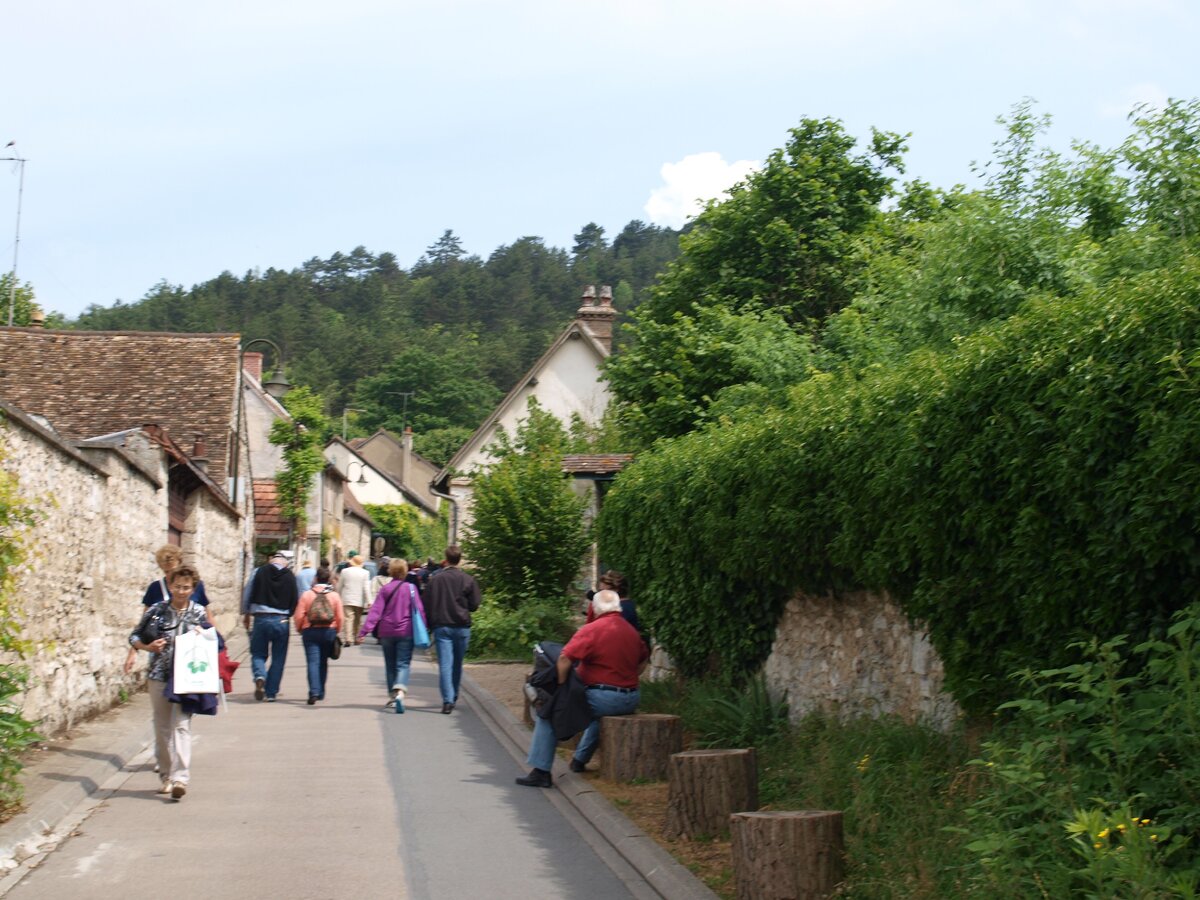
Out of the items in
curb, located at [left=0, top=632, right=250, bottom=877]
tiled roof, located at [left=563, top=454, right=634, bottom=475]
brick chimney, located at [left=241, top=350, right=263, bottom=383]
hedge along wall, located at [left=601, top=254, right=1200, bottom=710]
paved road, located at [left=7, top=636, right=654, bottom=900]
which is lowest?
paved road, located at [left=7, top=636, right=654, bottom=900]

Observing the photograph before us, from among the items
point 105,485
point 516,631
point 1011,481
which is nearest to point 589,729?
point 1011,481

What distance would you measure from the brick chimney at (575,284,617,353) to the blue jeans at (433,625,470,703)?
32.1m

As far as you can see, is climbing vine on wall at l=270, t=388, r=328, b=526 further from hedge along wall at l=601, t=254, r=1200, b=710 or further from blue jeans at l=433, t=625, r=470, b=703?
hedge along wall at l=601, t=254, r=1200, b=710

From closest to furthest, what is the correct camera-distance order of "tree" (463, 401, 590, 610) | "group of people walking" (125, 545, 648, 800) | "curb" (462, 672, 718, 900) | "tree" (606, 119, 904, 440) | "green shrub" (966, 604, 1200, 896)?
"green shrub" (966, 604, 1200, 896) → "curb" (462, 672, 718, 900) → "group of people walking" (125, 545, 648, 800) → "tree" (463, 401, 590, 610) → "tree" (606, 119, 904, 440)

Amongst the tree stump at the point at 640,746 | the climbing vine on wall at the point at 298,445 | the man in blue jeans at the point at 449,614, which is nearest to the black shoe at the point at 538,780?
the tree stump at the point at 640,746

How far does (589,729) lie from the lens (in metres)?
11.2

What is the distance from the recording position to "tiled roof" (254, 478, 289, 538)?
4128 centimetres

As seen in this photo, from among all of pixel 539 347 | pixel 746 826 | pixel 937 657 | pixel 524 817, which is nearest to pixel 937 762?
pixel 937 657

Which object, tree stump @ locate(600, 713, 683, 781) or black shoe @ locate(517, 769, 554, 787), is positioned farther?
black shoe @ locate(517, 769, 554, 787)

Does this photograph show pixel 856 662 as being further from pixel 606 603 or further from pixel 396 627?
pixel 396 627

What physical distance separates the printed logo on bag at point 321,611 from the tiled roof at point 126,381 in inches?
448

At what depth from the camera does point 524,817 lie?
31.6 ft

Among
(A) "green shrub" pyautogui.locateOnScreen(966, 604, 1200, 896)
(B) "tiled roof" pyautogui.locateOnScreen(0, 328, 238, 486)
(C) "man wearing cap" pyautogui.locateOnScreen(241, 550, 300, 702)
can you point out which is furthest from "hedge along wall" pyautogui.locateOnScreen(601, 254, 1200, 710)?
(B) "tiled roof" pyautogui.locateOnScreen(0, 328, 238, 486)

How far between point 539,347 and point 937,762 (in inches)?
4385
